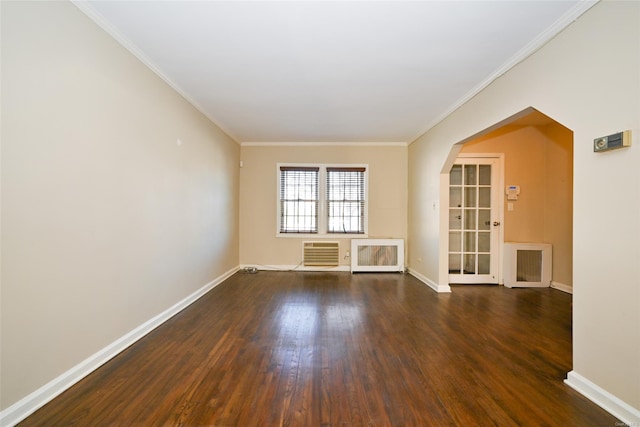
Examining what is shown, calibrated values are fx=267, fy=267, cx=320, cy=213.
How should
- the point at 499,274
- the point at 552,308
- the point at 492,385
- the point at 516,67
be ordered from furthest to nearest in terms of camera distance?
the point at 499,274
the point at 552,308
the point at 516,67
the point at 492,385

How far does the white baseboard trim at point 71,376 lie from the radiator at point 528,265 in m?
5.10

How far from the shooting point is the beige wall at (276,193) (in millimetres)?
5727

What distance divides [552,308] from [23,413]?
16.8 ft

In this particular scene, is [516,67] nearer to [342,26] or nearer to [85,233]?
[342,26]

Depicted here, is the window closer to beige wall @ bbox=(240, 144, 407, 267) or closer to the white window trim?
the white window trim

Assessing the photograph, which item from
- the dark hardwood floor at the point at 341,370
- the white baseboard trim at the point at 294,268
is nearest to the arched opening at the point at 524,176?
the dark hardwood floor at the point at 341,370

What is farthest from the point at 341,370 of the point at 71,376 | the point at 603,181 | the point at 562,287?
the point at 562,287

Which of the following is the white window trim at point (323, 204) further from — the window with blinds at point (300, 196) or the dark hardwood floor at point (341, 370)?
the dark hardwood floor at point (341, 370)

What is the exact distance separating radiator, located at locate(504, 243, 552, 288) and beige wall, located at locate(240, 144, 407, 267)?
1.91 meters

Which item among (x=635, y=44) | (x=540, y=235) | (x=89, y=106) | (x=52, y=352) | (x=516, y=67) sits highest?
(x=516, y=67)

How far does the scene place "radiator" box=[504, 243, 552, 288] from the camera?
14.5ft

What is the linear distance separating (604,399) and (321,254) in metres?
4.30

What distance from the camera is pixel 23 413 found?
155cm

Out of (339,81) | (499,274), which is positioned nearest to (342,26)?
(339,81)
